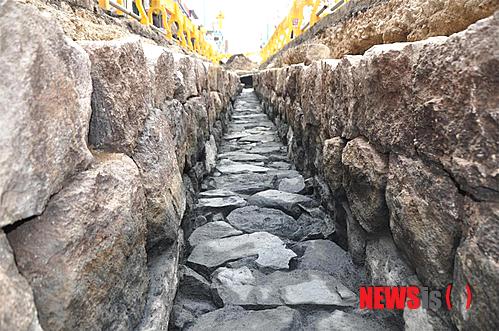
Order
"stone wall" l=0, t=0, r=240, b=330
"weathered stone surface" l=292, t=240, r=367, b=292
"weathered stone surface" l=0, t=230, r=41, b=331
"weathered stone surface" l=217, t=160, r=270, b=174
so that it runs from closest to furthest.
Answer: "weathered stone surface" l=0, t=230, r=41, b=331, "stone wall" l=0, t=0, r=240, b=330, "weathered stone surface" l=292, t=240, r=367, b=292, "weathered stone surface" l=217, t=160, r=270, b=174

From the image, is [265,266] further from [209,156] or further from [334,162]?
[209,156]

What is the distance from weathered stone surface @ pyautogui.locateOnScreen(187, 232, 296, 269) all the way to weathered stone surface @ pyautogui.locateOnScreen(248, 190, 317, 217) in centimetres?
45

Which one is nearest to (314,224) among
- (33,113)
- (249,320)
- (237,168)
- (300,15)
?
(249,320)

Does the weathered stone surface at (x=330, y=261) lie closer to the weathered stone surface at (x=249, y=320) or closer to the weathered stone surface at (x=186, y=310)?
the weathered stone surface at (x=249, y=320)

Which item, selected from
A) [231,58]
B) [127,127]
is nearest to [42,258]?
[127,127]

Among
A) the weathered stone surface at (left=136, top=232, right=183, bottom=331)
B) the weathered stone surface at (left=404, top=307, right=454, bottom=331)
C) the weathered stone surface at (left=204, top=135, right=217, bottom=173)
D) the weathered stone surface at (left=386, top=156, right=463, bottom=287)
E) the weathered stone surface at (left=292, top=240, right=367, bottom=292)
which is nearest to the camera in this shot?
the weathered stone surface at (left=386, top=156, right=463, bottom=287)

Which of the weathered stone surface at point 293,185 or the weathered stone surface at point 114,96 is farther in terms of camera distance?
the weathered stone surface at point 293,185

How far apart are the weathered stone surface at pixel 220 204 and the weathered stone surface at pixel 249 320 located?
1151 millimetres

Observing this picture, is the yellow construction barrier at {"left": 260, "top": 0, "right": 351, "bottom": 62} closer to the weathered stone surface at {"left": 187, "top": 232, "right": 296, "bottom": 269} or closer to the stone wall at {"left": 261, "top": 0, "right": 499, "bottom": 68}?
the stone wall at {"left": 261, "top": 0, "right": 499, "bottom": 68}

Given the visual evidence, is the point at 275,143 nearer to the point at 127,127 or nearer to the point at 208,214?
the point at 208,214

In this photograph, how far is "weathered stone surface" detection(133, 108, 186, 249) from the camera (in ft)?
4.68

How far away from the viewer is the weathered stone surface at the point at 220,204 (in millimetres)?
2809

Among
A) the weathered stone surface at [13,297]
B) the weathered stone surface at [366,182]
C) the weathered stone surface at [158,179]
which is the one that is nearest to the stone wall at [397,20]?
the weathered stone surface at [366,182]

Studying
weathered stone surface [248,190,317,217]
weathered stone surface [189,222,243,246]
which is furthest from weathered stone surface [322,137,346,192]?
weathered stone surface [189,222,243,246]
